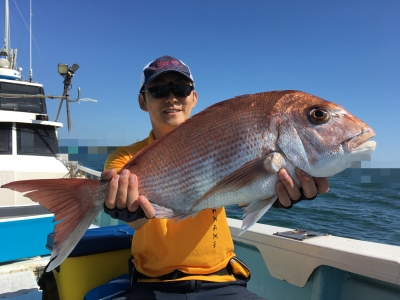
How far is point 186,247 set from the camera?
1962mm

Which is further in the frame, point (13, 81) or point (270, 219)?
point (270, 219)

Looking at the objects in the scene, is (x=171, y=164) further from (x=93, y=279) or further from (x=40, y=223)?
(x=40, y=223)

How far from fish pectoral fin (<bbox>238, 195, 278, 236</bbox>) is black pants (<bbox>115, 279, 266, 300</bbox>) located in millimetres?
549

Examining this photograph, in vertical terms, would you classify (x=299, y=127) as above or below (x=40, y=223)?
above

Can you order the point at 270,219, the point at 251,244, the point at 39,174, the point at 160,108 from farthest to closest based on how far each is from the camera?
the point at 270,219 → the point at 39,174 → the point at 251,244 → the point at 160,108

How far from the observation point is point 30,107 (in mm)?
7184

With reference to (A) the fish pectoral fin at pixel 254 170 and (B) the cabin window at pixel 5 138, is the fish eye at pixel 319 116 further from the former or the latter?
(B) the cabin window at pixel 5 138

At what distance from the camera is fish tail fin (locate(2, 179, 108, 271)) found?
5.17ft

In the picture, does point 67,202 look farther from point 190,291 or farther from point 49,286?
point 49,286

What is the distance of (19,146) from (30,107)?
111 cm

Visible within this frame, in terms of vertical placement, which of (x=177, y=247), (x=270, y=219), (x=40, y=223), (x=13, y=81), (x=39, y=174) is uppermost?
(x=13, y=81)

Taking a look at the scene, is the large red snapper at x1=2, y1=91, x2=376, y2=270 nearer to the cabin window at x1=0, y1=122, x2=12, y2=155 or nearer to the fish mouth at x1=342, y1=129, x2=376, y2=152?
the fish mouth at x1=342, y1=129, x2=376, y2=152

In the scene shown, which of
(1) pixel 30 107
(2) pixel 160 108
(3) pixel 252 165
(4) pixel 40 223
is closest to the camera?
(3) pixel 252 165

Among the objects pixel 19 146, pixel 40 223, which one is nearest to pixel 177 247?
pixel 40 223
